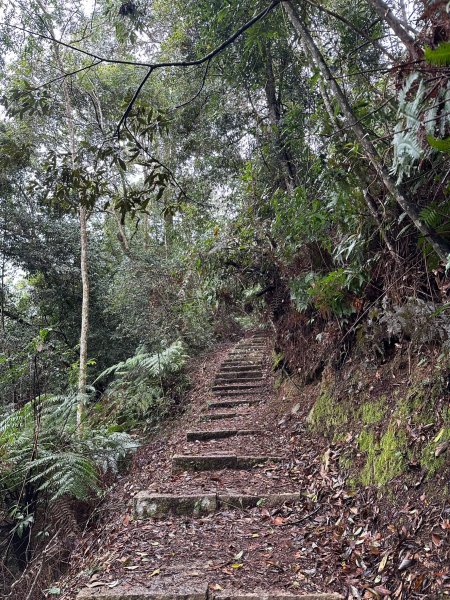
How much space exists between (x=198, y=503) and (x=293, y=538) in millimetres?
889

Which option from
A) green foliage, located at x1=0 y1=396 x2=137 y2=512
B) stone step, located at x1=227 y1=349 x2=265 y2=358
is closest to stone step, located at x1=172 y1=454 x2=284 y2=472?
green foliage, located at x1=0 y1=396 x2=137 y2=512

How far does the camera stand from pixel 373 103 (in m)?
3.42

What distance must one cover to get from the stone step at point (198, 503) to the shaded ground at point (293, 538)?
0.07 metres

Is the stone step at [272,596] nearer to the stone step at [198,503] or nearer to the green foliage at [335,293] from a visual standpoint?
the stone step at [198,503]

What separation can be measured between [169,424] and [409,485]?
15.7 ft

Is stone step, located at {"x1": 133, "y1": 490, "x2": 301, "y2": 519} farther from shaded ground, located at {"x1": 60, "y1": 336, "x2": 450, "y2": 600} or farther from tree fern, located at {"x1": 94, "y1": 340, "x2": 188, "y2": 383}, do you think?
tree fern, located at {"x1": 94, "y1": 340, "x2": 188, "y2": 383}

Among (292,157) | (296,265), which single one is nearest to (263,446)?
(296,265)

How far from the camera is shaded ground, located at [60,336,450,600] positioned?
7.05 ft

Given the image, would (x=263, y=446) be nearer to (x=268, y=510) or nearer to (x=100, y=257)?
(x=268, y=510)

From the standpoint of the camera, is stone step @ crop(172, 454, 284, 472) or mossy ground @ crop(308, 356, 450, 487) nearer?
mossy ground @ crop(308, 356, 450, 487)

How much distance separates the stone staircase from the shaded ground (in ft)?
0.23

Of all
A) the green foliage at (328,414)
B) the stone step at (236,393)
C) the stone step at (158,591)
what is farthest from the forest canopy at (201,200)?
the stone step at (158,591)

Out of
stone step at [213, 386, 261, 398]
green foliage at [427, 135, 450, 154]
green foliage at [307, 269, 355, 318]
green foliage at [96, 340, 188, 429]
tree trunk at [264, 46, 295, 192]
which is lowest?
stone step at [213, 386, 261, 398]

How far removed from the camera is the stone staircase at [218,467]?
235 centimetres
